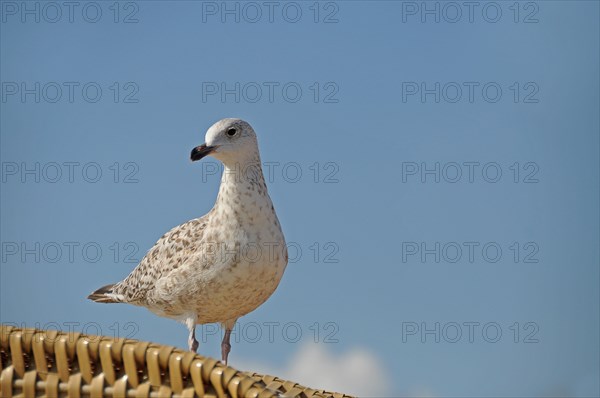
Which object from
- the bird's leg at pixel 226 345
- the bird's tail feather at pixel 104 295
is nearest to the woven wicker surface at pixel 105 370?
the bird's leg at pixel 226 345

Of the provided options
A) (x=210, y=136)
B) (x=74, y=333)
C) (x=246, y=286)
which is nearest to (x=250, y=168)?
(x=210, y=136)

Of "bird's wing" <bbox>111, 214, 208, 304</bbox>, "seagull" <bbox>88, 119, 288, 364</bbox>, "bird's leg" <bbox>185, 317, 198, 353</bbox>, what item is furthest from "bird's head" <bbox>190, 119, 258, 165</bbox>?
"bird's leg" <bbox>185, 317, 198, 353</bbox>

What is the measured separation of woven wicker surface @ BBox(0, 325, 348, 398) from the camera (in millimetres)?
1961

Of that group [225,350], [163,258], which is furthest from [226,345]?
[163,258]

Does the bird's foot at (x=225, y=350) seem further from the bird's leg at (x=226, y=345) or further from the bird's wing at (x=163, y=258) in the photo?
the bird's wing at (x=163, y=258)

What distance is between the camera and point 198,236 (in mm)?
4000

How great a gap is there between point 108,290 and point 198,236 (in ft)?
3.74

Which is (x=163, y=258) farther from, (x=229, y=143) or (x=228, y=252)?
(x=229, y=143)

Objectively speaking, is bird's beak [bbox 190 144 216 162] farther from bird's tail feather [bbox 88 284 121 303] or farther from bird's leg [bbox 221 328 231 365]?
bird's tail feather [bbox 88 284 121 303]

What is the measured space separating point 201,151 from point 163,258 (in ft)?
2.36

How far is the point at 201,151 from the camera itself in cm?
383

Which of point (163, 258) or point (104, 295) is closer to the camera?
point (163, 258)

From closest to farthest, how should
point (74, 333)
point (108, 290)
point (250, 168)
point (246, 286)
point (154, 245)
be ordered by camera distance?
point (74, 333) < point (246, 286) < point (250, 168) < point (154, 245) < point (108, 290)

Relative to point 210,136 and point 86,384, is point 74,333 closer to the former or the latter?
point 86,384
